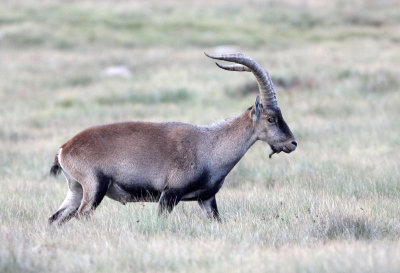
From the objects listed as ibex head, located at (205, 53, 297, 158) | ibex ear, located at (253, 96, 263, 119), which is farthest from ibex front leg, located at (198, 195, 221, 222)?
ibex ear, located at (253, 96, 263, 119)

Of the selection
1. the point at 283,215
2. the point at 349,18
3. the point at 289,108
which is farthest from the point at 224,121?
the point at 349,18

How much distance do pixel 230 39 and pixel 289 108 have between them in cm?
1546

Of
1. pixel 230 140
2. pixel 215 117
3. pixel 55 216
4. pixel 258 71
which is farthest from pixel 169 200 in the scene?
pixel 215 117

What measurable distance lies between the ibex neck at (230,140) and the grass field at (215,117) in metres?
0.63

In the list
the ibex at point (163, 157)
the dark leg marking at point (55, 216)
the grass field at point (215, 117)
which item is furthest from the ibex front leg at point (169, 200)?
the dark leg marking at point (55, 216)

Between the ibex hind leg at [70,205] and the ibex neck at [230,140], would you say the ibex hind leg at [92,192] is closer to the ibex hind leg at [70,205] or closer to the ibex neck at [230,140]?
the ibex hind leg at [70,205]

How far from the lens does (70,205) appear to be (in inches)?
321

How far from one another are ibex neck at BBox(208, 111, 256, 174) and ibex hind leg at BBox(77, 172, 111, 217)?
1.22 m

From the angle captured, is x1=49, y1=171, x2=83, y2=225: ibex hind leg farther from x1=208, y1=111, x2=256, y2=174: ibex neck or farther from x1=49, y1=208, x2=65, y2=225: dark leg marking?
x1=208, y1=111, x2=256, y2=174: ibex neck

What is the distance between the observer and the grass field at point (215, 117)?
244 inches

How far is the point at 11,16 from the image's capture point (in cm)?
3706

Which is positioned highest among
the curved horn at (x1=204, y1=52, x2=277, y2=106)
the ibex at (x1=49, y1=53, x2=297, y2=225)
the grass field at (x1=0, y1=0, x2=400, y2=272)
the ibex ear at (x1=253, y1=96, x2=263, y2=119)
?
the curved horn at (x1=204, y1=52, x2=277, y2=106)

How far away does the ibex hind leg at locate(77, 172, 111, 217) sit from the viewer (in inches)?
305

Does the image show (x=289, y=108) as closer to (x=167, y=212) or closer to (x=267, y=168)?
(x=267, y=168)
